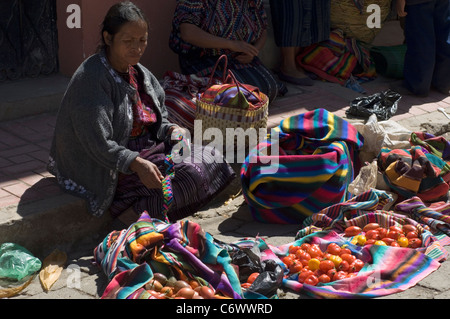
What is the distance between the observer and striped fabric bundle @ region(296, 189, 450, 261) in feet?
14.1

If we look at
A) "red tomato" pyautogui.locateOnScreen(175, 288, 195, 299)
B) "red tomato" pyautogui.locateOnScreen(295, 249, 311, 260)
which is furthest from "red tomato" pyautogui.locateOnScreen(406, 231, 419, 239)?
"red tomato" pyautogui.locateOnScreen(175, 288, 195, 299)

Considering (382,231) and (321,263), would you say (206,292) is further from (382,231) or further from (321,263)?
(382,231)

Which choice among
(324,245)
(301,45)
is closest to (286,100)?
(301,45)

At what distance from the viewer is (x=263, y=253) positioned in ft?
12.9

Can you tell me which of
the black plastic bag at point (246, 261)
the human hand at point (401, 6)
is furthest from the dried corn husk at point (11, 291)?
the human hand at point (401, 6)

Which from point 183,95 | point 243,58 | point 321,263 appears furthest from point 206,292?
point 243,58

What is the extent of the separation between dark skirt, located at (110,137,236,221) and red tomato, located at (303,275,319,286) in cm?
99

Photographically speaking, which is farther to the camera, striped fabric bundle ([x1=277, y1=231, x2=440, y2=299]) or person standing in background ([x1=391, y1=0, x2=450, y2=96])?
person standing in background ([x1=391, y1=0, x2=450, y2=96])

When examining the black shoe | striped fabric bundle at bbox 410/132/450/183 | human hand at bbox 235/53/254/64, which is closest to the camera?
striped fabric bundle at bbox 410/132/450/183

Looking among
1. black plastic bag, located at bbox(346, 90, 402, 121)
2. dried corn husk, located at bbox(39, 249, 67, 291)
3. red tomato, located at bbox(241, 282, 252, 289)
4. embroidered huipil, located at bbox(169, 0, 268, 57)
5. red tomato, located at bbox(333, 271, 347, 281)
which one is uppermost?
embroidered huipil, located at bbox(169, 0, 268, 57)

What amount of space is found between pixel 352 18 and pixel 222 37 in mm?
1809

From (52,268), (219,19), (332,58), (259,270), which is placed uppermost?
(219,19)

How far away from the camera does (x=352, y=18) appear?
24.0 ft

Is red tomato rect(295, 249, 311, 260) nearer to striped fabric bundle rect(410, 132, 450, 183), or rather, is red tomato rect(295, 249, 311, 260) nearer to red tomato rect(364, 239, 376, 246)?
red tomato rect(364, 239, 376, 246)
